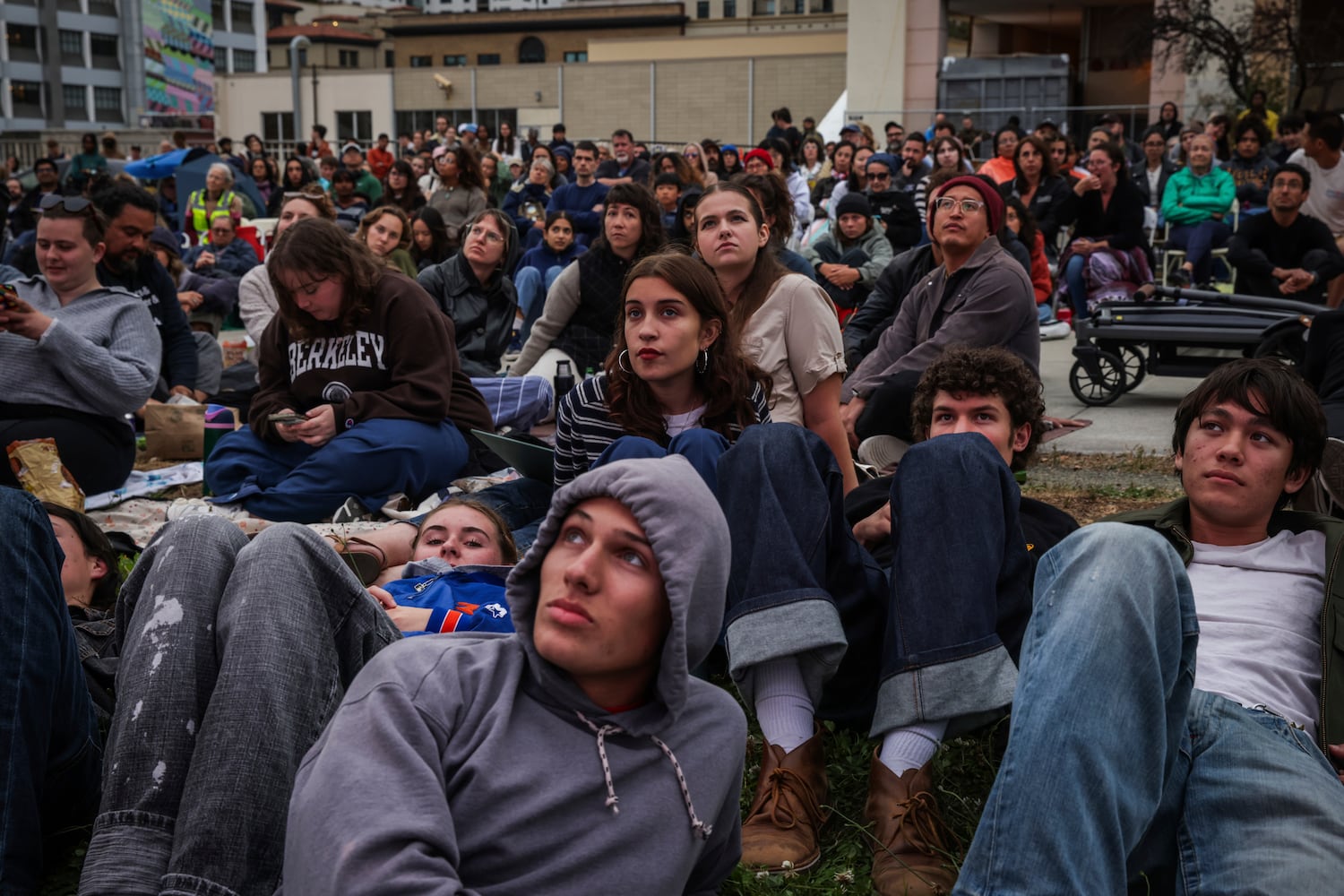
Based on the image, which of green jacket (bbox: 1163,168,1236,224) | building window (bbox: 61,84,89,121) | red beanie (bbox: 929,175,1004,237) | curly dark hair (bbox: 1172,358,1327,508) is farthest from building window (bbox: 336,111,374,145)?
curly dark hair (bbox: 1172,358,1327,508)

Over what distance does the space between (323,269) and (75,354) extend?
1.21m

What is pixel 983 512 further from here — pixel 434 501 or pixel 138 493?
→ pixel 138 493

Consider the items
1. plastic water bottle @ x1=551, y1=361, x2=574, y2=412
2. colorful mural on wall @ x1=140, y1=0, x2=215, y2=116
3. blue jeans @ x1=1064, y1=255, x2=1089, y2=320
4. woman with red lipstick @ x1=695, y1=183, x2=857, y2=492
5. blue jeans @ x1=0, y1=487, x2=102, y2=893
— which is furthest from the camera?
colorful mural on wall @ x1=140, y1=0, x2=215, y2=116

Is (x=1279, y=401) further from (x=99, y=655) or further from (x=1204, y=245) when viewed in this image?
(x=1204, y=245)

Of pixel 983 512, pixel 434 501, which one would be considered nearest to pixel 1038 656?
pixel 983 512

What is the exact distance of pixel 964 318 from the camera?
17.8 ft

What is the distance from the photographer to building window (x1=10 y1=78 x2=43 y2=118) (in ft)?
234

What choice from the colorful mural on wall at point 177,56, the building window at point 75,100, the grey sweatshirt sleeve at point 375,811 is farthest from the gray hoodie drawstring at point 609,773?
the building window at point 75,100

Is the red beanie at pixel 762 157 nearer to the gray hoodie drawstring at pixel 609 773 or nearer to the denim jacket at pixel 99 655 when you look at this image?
the denim jacket at pixel 99 655

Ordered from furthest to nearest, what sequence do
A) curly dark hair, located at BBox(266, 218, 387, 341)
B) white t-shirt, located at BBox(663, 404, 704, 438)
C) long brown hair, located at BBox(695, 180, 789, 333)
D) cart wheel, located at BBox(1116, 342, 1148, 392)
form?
cart wheel, located at BBox(1116, 342, 1148, 392) < curly dark hair, located at BBox(266, 218, 387, 341) < long brown hair, located at BBox(695, 180, 789, 333) < white t-shirt, located at BBox(663, 404, 704, 438)

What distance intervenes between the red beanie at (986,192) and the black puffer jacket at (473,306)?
361 cm

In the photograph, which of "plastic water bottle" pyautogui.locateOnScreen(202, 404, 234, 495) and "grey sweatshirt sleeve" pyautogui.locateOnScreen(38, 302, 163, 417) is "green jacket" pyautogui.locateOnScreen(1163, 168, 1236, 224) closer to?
"plastic water bottle" pyautogui.locateOnScreen(202, 404, 234, 495)

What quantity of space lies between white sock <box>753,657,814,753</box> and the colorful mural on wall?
7934cm

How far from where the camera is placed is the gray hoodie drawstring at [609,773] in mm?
2119
